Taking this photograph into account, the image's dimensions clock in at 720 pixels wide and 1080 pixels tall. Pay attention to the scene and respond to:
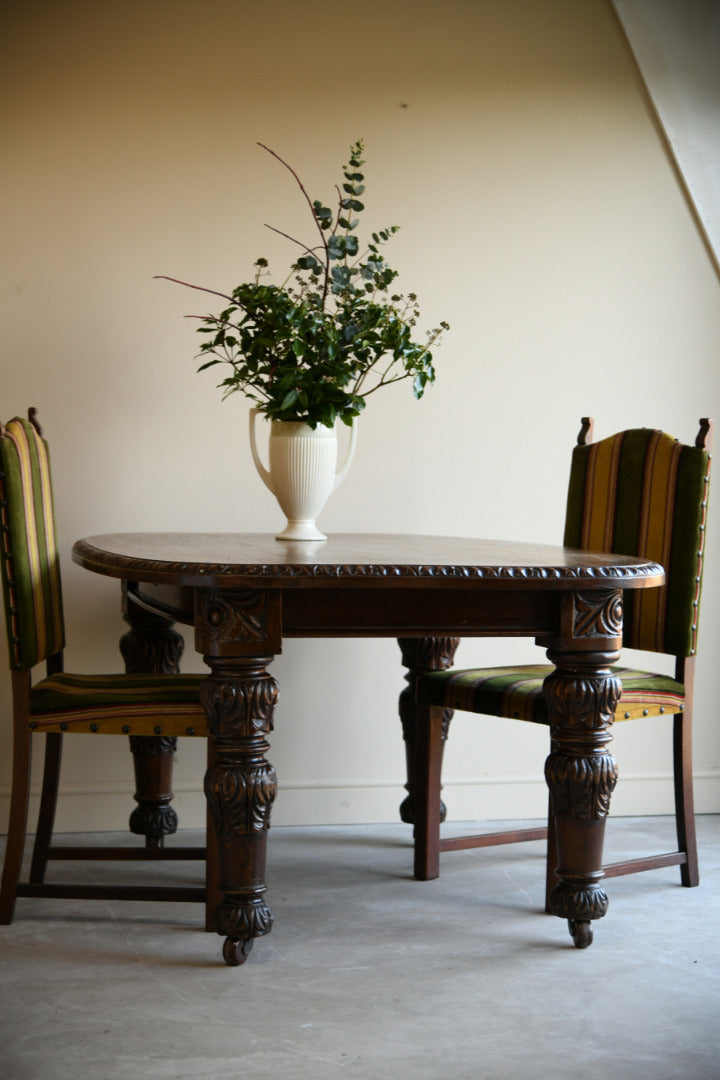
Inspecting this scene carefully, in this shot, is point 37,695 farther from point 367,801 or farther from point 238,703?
point 367,801

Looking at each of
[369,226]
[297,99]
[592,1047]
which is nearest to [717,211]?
[369,226]

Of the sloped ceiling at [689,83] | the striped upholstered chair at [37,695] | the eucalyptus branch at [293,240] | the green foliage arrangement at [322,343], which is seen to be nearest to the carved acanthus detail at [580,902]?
the striped upholstered chair at [37,695]

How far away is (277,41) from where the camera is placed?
3268 mm

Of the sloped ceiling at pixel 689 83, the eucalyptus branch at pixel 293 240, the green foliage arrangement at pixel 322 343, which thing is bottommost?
the green foliage arrangement at pixel 322 343

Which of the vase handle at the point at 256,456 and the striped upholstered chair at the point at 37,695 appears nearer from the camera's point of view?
the striped upholstered chair at the point at 37,695

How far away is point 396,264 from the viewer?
333cm

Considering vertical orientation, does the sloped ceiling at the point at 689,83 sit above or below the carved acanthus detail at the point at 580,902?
above

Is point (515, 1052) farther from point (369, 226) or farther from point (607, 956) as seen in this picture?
point (369, 226)

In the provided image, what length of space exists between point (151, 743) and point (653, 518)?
1318mm

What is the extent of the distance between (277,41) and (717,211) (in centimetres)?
137

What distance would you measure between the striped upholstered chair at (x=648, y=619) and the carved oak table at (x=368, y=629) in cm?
29

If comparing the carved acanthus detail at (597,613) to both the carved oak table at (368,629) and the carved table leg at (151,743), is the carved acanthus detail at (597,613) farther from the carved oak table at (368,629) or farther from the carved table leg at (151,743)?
the carved table leg at (151,743)

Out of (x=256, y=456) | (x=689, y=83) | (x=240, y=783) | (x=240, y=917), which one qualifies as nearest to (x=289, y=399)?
(x=256, y=456)

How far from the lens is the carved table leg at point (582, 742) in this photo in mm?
2191
